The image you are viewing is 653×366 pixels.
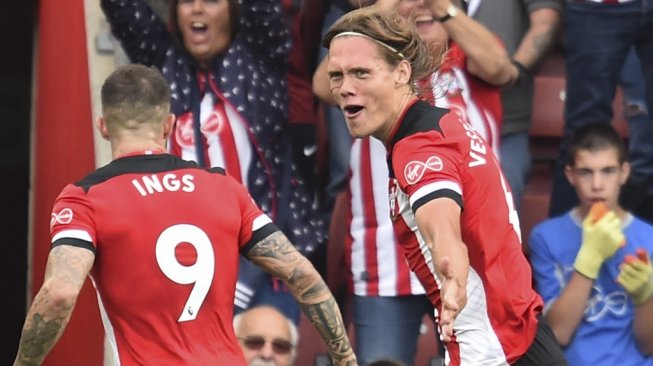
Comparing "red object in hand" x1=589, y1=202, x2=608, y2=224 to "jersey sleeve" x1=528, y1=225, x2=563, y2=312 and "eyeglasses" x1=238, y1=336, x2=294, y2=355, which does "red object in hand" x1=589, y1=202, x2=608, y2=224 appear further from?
"eyeglasses" x1=238, y1=336, x2=294, y2=355

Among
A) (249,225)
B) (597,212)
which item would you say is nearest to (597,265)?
(597,212)

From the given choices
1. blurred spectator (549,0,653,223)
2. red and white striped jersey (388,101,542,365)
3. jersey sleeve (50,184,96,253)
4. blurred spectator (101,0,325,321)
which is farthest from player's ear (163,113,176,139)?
blurred spectator (549,0,653,223)

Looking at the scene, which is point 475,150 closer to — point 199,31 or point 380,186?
point 380,186

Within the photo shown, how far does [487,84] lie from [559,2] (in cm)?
58

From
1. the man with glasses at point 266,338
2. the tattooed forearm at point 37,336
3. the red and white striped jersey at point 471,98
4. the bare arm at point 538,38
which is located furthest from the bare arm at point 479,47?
the tattooed forearm at point 37,336

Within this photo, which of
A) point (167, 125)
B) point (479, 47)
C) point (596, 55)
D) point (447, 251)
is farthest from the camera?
point (596, 55)

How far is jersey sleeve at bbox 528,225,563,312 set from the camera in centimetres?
669

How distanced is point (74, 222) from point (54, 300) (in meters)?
0.24

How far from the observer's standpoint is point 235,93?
6.82m

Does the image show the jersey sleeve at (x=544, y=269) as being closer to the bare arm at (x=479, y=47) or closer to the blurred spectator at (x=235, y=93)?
the bare arm at (x=479, y=47)

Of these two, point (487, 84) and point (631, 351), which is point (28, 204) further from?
point (631, 351)

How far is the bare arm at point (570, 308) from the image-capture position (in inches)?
257

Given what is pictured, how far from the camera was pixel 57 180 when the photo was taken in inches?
306

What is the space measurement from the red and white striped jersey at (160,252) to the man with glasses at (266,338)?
0.92m
